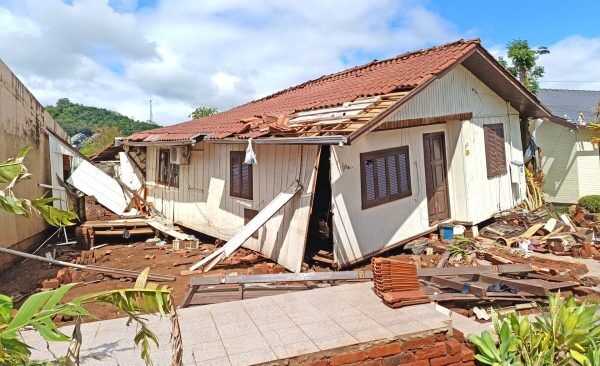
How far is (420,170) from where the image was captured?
916 centimetres

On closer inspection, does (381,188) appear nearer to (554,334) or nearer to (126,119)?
(554,334)

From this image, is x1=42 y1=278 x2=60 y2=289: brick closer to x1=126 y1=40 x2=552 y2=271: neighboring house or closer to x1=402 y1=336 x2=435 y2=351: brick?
x1=126 y1=40 x2=552 y2=271: neighboring house

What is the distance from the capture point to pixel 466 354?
4.17m

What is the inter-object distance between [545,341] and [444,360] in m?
1.01

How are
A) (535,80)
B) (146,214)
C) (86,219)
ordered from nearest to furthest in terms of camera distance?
(86,219), (146,214), (535,80)

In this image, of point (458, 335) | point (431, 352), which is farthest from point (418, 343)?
point (458, 335)

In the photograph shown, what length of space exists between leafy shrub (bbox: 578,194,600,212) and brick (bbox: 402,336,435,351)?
1360cm

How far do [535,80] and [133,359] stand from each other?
27417mm

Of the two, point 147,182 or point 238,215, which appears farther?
point 147,182

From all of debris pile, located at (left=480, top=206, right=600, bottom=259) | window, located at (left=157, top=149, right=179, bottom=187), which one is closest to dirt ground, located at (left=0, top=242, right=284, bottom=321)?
window, located at (left=157, top=149, right=179, bottom=187)

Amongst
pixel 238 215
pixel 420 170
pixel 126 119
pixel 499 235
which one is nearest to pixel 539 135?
pixel 499 235

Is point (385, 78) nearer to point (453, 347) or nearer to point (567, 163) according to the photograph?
point (453, 347)

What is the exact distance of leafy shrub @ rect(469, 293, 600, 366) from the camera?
12.9 feet

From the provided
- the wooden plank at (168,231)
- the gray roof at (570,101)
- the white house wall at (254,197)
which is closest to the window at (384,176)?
the white house wall at (254,197)
